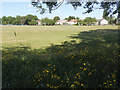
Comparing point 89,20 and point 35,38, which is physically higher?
point 89,20

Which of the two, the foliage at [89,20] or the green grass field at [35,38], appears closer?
the green grass field at [35,38]

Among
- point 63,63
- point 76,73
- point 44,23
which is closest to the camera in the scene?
point 76,73

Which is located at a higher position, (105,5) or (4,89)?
(105,5)

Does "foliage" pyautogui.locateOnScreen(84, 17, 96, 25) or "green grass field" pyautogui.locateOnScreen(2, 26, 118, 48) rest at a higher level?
"foliage" pyautogui.locateOnScreen(84, 17, 96, 25)

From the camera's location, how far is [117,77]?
441 centimetres

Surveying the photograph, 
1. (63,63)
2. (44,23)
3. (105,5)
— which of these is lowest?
(63,63)

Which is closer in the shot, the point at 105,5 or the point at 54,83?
the point at 54,83

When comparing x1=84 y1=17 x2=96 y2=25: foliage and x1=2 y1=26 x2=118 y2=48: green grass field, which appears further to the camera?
x1=84 y1=17 x2=96 y2=25: foliage

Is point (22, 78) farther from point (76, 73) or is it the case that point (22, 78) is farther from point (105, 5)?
point (105, 5)

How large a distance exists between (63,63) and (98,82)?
2.10 meters

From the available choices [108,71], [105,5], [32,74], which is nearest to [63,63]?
[32,74]

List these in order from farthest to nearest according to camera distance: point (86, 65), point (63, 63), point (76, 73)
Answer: point (63, 63), point (86, 65), point (76, 73)

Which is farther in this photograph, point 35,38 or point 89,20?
point 89,20

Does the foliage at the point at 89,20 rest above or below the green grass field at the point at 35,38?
above
